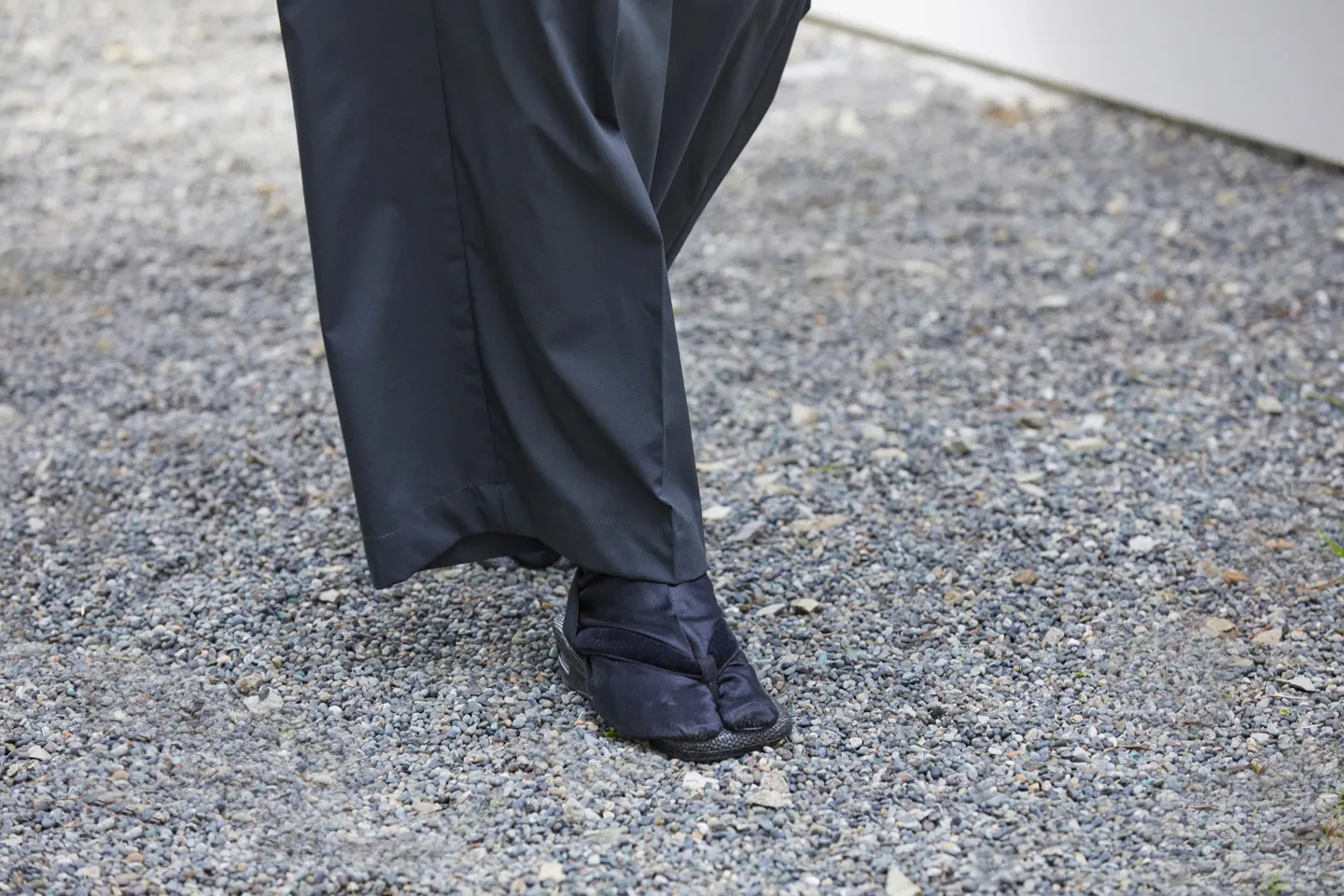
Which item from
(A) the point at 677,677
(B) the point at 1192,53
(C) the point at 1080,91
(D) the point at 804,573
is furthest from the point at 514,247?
(C) the point at 1080,91

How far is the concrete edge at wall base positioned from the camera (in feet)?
10.6

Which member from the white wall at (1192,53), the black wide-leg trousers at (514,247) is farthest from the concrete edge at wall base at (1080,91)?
the black wide-leg trousers at (514,247)

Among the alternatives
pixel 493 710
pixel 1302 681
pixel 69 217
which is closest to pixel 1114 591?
pixel 1302 681

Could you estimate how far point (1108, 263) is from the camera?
2705 mm

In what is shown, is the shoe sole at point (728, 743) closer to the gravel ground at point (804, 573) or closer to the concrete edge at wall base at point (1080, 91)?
the gravel ground at point (804, 573)

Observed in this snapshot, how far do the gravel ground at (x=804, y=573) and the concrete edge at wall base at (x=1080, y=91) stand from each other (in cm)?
9

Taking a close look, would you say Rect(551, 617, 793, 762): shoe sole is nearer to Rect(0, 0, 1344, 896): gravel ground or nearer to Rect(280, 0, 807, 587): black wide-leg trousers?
Rect(0, 0, 1344, 896): gravel ground

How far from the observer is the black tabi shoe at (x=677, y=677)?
137 cm

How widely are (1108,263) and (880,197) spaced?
0.56 meters

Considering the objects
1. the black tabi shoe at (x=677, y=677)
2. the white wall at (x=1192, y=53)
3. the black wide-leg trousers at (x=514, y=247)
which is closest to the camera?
the black wide-leg trousers at (x=514, y=247)

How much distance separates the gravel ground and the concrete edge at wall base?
93 mm

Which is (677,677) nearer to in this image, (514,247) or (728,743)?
(728,743)

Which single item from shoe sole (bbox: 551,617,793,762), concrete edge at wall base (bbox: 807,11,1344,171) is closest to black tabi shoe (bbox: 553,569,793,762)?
shoe sole (bbox: 551,617,793,762)

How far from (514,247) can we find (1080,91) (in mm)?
2787
